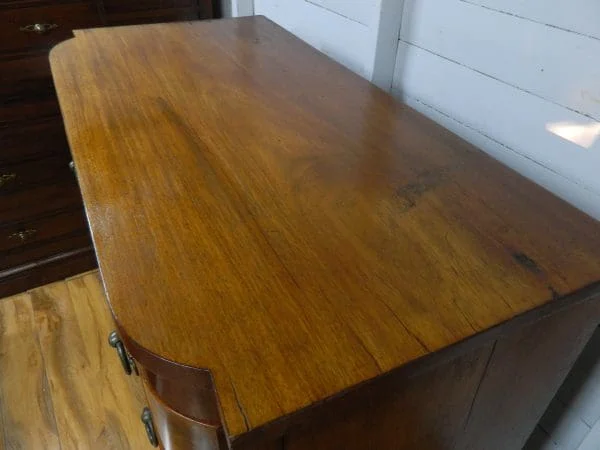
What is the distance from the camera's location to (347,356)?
409mm

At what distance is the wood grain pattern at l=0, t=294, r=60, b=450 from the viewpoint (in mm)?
1256

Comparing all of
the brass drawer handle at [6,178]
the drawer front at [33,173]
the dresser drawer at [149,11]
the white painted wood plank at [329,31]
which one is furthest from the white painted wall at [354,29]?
the brass drawer handle at [6,178]

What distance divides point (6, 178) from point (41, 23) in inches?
19.7

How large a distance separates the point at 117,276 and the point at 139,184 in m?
0.17

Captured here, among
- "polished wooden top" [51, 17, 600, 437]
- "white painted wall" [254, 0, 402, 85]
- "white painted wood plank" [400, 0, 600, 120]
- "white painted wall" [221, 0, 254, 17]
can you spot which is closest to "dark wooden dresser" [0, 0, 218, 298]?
"white painted wall" [221, 0, 254, 17]

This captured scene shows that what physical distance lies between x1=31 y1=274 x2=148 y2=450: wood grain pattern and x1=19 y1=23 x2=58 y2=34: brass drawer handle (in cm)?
87

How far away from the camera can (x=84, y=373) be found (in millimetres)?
1428

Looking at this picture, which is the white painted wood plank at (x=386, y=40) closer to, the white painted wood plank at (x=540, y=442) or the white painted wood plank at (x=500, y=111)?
the white painted wood plank at (x=500, y=111)

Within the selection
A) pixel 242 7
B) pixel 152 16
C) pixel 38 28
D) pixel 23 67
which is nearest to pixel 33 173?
pixel 23 67

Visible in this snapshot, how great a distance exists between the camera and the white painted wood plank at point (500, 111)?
0.69 metres

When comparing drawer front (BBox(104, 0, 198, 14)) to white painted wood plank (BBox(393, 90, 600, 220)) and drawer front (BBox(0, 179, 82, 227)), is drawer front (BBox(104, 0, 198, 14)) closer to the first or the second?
drawer front (BBox(0, 179, 82, 227))

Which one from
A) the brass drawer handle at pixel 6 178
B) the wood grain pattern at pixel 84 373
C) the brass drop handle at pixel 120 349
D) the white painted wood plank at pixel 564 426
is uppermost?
the brass drop handle at pixel 120 349

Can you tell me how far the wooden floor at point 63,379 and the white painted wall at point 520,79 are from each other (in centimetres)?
109

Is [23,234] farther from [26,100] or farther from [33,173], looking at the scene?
[26,100]
